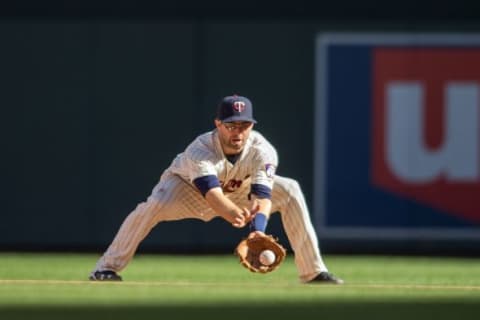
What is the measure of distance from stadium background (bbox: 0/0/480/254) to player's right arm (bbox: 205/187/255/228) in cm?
498

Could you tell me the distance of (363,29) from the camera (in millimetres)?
13891

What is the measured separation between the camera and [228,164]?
892 centimetres

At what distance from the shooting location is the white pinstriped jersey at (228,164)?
8.77 m

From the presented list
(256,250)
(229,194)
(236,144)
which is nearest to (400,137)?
(229,194)

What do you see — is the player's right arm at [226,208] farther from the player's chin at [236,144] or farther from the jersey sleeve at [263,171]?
the player's chin at [236,144]

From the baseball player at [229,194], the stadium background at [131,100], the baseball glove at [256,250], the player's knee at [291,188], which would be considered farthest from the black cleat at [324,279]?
the stadium background at [131,100]

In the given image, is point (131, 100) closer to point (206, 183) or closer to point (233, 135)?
point (233, 135)

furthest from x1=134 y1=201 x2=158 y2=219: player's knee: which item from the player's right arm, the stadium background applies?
the stadium background

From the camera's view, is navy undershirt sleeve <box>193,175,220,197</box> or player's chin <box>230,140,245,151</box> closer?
navy undershirt sleeve <box>193,175,220,197</box>

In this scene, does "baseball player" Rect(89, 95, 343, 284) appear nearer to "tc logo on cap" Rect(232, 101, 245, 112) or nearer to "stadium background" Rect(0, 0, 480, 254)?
"tc logo on cap" Rect(232, 101, 245, 112)

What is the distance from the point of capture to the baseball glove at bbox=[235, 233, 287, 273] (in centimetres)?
865

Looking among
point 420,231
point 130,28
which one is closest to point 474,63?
point 420,231

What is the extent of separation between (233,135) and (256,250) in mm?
660

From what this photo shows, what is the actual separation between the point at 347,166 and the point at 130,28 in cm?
227
